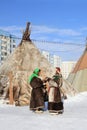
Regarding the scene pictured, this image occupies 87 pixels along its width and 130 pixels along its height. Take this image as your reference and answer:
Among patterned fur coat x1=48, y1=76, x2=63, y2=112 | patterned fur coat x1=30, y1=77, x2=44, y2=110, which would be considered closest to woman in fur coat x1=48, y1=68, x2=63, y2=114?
patterned fur coat x1=48, y1=76, x2=63, y2=112

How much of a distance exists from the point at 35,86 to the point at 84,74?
12346 mm

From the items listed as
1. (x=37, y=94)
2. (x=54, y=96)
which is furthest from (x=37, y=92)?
(x=54, y=96)

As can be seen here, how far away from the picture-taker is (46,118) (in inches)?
437

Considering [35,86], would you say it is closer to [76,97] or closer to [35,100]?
[35,100]

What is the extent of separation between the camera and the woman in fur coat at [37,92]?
493 inches

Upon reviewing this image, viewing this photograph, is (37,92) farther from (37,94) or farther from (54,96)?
(54,96)

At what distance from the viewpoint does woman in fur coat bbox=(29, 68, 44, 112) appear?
41.1 feet

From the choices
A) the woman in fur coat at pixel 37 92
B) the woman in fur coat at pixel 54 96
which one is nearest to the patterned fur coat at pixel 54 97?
the woman in fur coat at pixel 54 96

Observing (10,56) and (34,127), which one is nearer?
(34,127)

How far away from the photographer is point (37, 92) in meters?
12.7

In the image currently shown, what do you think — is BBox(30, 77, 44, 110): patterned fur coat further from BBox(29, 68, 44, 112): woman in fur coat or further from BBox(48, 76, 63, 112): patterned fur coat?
BBox(48, 76, 63, 112): patterned fur coat

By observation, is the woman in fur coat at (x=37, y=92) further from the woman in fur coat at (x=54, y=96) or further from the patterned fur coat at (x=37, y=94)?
the woman in fur coat at (x=54, y=96)

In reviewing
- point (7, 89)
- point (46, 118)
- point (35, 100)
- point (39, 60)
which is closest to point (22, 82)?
point (7, 89)

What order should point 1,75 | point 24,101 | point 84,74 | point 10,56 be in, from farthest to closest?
1. point 84,74
2. point 10,56
3. point 1,75
4. point 24,101
